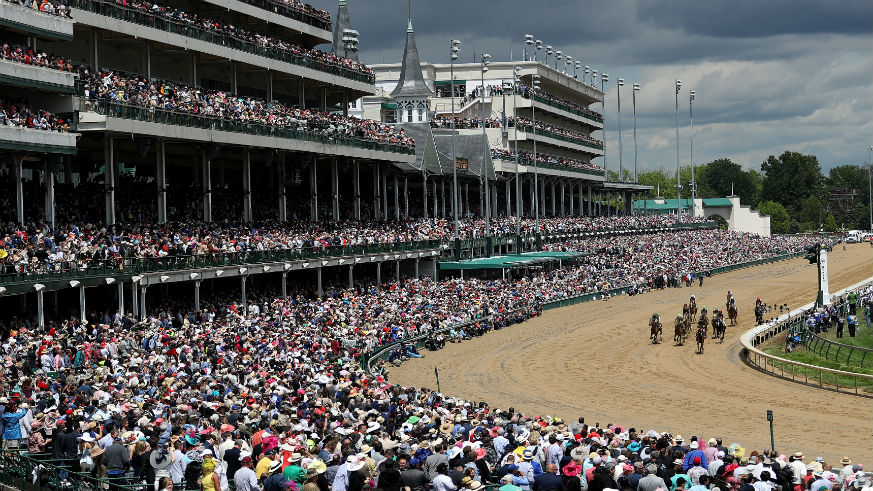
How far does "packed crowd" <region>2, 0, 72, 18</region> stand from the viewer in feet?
105

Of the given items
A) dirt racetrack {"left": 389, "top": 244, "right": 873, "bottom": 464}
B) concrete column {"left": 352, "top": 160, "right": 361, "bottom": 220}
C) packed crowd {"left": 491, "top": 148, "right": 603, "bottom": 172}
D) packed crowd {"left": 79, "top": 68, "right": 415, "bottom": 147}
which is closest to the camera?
dirt racetrack {"left": 389, "top": 244, "right": 873, "bottom": 464}

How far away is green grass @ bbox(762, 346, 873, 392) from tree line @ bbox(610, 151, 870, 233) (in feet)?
398

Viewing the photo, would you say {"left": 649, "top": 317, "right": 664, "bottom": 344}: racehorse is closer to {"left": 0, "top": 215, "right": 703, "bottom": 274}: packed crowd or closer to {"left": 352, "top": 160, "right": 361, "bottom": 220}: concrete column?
{"left": 0, "top": 215, "right": 703, "bottom": 274}: packed crowd

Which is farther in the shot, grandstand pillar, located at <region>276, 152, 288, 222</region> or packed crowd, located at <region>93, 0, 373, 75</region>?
grandstand pillar, located at <region>276, 152, 288, 222</region>

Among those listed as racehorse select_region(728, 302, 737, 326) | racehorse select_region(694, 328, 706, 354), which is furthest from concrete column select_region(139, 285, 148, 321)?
racehorse select_region(728, 302, 737, 326)

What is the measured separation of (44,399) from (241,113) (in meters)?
23.9

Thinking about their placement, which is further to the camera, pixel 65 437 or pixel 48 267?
pixel 48 267

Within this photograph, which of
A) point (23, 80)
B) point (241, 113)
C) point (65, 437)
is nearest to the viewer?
point (65, 437)

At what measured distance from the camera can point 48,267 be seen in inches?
1135

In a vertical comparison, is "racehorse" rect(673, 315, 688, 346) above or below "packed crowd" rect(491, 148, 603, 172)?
below

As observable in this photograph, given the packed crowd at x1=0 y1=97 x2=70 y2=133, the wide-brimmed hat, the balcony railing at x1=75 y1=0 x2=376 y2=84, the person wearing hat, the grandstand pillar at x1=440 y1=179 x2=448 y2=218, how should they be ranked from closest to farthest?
1. the person wearing hat
2. the wide-brimmed hat
3. the packed crowd at x1=0 y1=97 x2=70 y2=133
4. the balcony railing at x1=75 y1=0 x2=376 y2=84
5. the grandstand pillar at x1=440 y1=179 x2=448 y2=218

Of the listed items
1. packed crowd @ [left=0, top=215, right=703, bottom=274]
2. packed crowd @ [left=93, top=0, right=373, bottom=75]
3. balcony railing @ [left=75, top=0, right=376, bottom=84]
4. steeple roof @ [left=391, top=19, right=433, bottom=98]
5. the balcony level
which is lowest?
packed crowd @ [left=0, top=215, right=703, bottom=274]

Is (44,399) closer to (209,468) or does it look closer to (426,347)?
(209,468)

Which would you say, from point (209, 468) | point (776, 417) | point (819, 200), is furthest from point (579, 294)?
point (819, 200)
